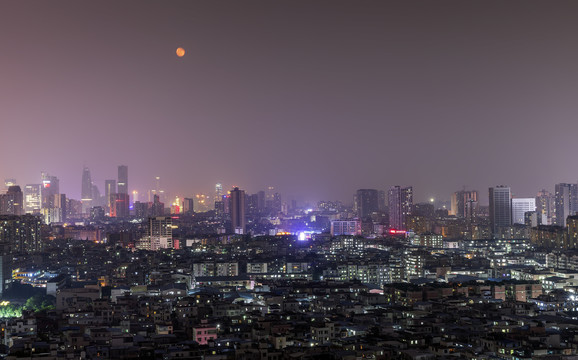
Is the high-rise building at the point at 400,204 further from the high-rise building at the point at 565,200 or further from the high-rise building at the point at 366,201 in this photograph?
the high-rise building at the point at 366,201

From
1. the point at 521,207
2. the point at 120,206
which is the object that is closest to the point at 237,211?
the point at 521,207

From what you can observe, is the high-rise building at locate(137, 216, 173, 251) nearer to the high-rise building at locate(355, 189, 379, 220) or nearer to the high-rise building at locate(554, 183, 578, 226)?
the high-rise building at locate(554, 183, 578, 226)

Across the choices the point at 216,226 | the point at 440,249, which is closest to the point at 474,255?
the point at 440,249

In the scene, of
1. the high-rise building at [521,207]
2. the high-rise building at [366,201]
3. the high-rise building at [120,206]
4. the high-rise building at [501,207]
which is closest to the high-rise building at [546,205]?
the high-rise building at [521,207]

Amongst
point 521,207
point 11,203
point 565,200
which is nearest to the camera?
point 565,200

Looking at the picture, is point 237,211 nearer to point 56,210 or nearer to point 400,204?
point 400,204
